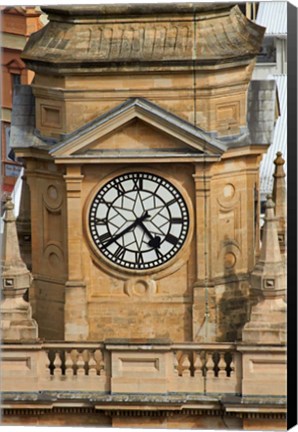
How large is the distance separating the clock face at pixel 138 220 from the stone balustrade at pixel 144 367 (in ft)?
2.12

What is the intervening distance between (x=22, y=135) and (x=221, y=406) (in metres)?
2.47

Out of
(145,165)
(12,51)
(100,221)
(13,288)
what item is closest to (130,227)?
(100,221)

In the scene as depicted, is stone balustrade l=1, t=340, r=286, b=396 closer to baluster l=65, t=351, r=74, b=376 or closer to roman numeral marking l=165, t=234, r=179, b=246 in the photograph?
baluster l=65, t=351, r=74, b=376

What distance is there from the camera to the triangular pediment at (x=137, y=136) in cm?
7606

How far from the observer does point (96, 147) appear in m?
76.2

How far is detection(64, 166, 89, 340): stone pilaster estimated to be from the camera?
76.3m

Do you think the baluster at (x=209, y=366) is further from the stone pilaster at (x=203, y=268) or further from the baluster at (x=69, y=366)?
the baluster at (x=69, y=366)

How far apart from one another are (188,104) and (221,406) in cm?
223

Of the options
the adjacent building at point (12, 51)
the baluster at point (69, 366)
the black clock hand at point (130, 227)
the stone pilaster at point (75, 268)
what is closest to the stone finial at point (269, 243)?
the black clock hand at point (130, 227)

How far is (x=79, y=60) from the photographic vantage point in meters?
76.1

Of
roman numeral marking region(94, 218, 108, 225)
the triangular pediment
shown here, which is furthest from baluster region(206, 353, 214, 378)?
the triangular pediment

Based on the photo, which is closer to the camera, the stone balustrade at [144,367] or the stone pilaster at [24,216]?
the stone balustrade at [144,367]

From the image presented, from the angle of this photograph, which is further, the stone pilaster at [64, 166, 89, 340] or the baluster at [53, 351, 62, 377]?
the baluster at [53, 351, 62, 377]

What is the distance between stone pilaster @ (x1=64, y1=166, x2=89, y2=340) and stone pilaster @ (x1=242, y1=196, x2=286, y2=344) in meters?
1.27
